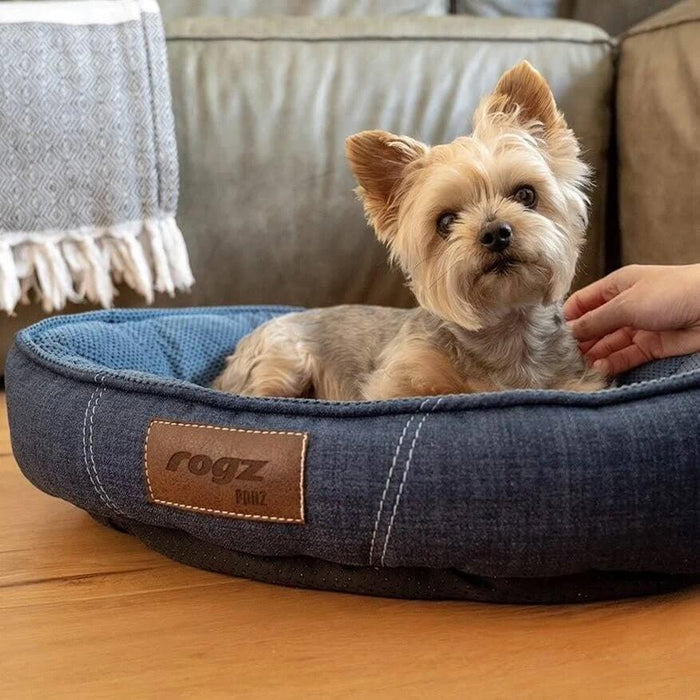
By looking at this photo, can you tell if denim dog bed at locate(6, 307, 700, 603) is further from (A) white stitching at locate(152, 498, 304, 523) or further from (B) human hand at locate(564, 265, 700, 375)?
(B) human hand at locate(564, 265, 700, 375)

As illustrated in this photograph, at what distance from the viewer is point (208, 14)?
302cm

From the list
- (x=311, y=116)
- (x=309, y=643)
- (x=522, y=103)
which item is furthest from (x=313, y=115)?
(x=309, y=643)

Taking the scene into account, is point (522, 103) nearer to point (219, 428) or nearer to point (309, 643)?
point (219, 428)

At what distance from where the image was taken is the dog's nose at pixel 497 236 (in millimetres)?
1650

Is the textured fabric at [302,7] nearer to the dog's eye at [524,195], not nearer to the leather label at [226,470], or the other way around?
the dog's eye at [524,195]

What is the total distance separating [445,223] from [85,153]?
4.21 feet

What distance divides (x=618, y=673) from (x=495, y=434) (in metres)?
0.36

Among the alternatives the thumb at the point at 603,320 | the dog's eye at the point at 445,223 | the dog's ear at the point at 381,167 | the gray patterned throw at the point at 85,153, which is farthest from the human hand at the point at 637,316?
the gray patterned throw at the point at 85,153

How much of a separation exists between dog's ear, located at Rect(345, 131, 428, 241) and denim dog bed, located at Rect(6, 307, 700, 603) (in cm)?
69

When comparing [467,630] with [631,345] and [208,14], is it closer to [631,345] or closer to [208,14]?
[631,345]

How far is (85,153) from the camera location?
2.55 m

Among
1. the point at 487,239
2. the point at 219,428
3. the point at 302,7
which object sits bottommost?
the point at 219,428

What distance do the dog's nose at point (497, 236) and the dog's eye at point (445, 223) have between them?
0.46 ft

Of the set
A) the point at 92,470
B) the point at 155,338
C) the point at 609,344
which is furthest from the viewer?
the point at 155,338
